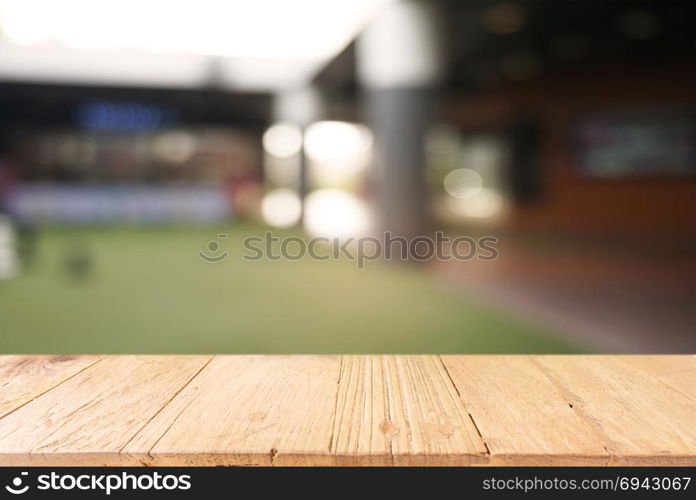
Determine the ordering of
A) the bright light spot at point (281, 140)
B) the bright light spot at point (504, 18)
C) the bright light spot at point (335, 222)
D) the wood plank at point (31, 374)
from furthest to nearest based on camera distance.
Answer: the bright light spot at point (281, 140) → the bright light spot at point (335, 222) → the bright light spot at point (504, 18) → the wood plank at point (31, 374)

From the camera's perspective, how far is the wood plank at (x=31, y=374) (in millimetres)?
896

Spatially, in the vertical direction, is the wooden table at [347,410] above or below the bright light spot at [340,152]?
below

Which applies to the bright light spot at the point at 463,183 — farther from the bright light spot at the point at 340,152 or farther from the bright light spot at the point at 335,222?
the bright light spot at the point at 335,222

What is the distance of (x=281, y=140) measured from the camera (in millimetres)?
14953

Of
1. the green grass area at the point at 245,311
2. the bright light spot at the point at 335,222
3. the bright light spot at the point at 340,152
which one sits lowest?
the bright light spot at the point at 335,222

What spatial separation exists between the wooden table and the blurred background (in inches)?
98.6

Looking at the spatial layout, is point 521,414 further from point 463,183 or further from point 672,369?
point 463,183

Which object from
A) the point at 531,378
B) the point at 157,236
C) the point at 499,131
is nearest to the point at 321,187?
the point at 499,131

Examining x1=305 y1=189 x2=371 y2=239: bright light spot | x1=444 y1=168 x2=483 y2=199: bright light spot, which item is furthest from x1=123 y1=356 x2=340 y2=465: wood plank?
x1=444 y1=168 x2=483 y2=199: bright light spot

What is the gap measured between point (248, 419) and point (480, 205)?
52.0 ft

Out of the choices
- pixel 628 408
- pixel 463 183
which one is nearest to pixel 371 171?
pixel 463 183

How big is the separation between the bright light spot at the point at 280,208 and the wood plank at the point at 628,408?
39.6 feet

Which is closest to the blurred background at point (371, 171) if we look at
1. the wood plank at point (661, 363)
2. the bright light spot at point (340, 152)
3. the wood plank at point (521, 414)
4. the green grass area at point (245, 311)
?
the green grass area at point (245, 311)
